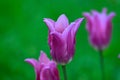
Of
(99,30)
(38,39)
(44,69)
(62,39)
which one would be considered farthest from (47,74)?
(38,39)

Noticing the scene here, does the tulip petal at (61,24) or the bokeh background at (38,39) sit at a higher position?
the bokeh background at (38,39)

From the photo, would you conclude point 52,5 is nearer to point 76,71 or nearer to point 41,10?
point 41,10

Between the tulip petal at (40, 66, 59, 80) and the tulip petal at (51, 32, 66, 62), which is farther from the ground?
the tulip petal at (51, 32, 66, 62)

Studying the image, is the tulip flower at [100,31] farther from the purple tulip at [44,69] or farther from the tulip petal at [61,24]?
the purple tulip at [44,69]

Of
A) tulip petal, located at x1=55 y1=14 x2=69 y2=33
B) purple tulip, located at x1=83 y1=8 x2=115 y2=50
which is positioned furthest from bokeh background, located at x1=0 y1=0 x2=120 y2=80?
tulip petal, located at x1=55 y1=14 x2=69 y2=33

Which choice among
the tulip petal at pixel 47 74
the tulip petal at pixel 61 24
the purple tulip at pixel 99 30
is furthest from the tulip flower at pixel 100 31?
the tulip petal at pixel 47 74

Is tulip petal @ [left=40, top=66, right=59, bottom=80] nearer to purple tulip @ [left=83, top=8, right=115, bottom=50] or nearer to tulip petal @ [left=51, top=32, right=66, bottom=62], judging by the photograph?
tulip petal @ [left=51, top=32, right=66, bottom=62]
